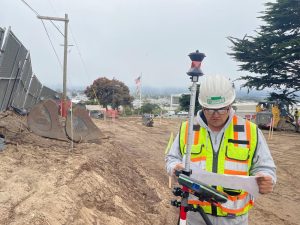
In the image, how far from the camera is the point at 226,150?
2936 millimetres

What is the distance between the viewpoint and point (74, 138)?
445 inches

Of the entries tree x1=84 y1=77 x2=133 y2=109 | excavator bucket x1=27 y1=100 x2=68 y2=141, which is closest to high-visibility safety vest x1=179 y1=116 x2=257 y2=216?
excavator bucket x1=27 y1=100 x2=68 y2=141

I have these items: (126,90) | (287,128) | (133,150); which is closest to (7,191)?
(133,150)

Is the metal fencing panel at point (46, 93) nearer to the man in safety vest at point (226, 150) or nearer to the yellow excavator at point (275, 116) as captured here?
the yellow excavator at point (275, 116)

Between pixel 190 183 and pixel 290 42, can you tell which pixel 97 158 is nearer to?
pixel 190 183

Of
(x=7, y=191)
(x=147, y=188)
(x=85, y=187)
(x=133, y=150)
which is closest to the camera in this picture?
(x=7, y=191)

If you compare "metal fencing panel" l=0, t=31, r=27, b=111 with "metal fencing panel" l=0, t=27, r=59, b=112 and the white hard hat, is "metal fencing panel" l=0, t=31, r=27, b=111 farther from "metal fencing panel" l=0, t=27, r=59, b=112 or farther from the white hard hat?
the white hard hat

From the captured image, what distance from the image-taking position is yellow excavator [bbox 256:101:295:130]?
87.8ft

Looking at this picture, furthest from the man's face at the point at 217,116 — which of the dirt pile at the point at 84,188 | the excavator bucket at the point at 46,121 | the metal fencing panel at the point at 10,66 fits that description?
the excavator bucket at the point at 46,121

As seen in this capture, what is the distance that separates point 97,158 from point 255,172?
21.0ft

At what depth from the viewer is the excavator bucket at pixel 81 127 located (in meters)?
11.4

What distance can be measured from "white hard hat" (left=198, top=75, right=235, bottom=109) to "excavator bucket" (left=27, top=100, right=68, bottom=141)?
28.0 ft

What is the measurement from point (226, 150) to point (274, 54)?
28125 mm

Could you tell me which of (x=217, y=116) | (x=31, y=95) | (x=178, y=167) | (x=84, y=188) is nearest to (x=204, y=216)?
(x=178, y=167)
